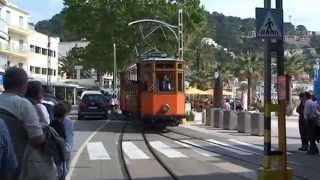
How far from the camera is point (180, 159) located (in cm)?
1853

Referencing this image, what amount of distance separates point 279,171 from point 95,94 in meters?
34.1

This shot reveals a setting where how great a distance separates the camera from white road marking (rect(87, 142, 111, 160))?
1918 centimetres

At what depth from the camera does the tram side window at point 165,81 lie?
105 ft

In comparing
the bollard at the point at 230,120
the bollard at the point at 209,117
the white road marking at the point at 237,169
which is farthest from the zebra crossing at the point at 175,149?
the bollard at the point at 209,117

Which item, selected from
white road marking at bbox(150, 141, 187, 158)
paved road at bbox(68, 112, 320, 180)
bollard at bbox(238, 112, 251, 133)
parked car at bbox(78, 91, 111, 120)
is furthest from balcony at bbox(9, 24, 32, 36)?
white road marking at bbox(150, 141, 187, 158)

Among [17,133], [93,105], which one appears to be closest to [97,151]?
[17,133]

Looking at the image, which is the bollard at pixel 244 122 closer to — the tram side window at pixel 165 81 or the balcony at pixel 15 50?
the tram side window at pixel 165 81

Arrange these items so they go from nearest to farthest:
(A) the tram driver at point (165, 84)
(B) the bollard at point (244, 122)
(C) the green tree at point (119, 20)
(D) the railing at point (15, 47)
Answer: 1. (B) the bollard at point (244, 122)
2. (A) the tram driver at point (165, 84)
3. (C) the green tree at point (119, 20)
4. (D) the railing at point (15, 47)

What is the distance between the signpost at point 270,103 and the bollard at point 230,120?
70.0 feet

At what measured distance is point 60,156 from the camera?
21.8 ft

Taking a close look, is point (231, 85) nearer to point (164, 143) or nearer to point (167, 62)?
point (167, 62)

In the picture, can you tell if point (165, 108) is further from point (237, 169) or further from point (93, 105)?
point (237, 169)

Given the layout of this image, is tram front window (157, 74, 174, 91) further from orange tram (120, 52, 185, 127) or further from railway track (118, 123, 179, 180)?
railway track (118, 123, 179, 180)

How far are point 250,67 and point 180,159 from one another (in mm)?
81537
